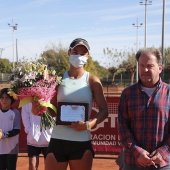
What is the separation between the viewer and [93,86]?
12.6ft

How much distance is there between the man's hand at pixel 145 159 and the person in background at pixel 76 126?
2.15ft

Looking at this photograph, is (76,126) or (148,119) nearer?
(148,119)

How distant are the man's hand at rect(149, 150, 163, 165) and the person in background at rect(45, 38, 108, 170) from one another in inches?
28.2

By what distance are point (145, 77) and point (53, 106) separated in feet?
3.57

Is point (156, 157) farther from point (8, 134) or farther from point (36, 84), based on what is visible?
point (8, 134)

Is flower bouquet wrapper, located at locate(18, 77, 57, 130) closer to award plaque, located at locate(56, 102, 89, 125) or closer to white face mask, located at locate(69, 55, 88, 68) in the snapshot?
award plaque, located at locate(56, 102, 89, 125)

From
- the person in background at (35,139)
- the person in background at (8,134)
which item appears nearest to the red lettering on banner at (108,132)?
the person in background at (35,139)

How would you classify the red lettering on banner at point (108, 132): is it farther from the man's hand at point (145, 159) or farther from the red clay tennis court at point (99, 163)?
the man's hand at point (145, 159)

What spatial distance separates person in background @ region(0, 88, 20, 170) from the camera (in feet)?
17.6

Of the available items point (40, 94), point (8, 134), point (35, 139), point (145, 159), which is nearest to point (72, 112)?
point (40, 94)

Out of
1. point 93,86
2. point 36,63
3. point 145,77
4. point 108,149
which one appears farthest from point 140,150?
point 108,149

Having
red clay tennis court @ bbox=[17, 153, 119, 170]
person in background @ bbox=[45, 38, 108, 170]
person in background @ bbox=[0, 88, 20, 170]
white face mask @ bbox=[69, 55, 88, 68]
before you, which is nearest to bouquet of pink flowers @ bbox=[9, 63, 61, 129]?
person in background @ bbox=[45, 38, 108, 170]

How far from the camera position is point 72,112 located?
12.2 ft

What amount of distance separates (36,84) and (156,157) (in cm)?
143
